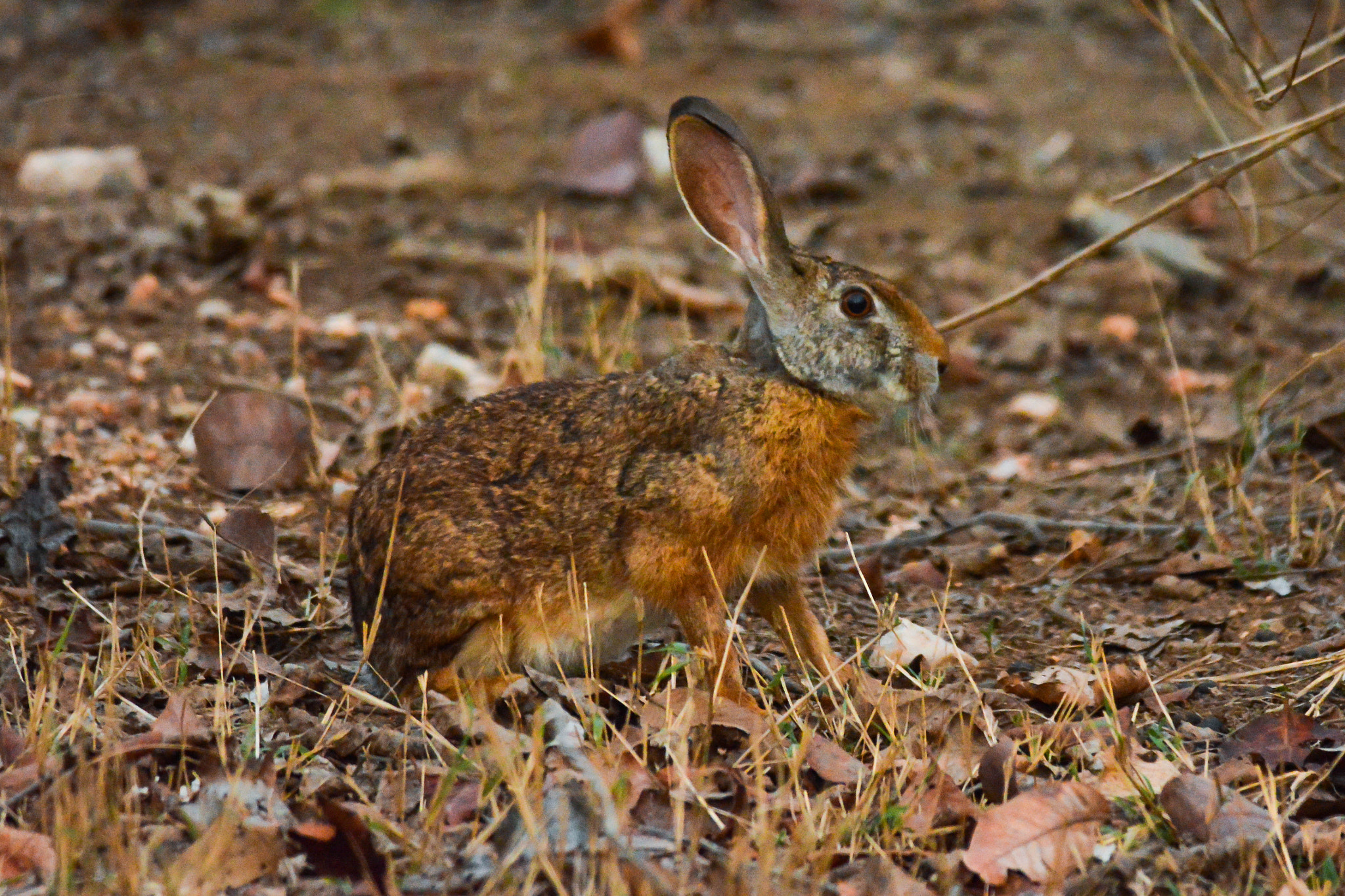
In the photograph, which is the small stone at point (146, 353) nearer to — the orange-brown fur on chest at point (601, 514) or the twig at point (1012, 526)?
the orange-brown fur on chest at point (601, 514)

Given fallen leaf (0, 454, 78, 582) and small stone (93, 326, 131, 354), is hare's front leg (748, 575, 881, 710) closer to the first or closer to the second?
fallen leaf (0, 454, 78, 582)

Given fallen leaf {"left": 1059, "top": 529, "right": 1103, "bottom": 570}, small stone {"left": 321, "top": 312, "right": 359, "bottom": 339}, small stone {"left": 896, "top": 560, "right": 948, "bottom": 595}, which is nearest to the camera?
small stone {"left": 896, "top": 560, "right": 948, "bottom": 595}

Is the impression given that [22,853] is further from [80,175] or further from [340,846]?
[80,175]

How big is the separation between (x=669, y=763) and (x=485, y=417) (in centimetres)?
138

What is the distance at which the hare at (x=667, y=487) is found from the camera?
4.68 metres

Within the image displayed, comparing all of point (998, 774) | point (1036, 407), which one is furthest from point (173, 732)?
point (1036, 407)

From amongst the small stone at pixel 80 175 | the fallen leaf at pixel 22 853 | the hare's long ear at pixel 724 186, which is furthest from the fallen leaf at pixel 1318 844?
the small stone at pixel 80 175

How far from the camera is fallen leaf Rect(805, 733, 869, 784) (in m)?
4.11

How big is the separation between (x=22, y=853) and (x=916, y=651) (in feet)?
8.47

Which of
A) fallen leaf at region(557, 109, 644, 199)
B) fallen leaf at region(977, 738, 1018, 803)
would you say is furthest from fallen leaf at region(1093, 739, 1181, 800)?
fallen leaf at region(557, 109, 644, 199)

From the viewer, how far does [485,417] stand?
5020 millimetres

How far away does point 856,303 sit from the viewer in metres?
4.91

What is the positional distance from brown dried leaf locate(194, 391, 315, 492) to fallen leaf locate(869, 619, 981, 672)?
2.41 meters

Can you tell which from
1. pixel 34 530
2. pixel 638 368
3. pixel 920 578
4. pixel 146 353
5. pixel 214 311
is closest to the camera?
pixel 34 530
